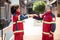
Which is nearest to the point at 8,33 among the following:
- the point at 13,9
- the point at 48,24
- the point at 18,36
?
the point at 18,36

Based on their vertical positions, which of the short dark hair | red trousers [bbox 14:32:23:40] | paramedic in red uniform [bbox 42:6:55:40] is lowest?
red trousers [bbox 14:32:23:40]

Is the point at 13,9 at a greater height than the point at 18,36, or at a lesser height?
greater

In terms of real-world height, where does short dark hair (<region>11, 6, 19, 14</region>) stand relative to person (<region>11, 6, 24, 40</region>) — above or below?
above

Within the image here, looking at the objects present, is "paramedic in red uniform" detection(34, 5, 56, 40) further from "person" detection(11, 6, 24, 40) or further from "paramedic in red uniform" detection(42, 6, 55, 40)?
"person" detection(11, 6, 24, 40)

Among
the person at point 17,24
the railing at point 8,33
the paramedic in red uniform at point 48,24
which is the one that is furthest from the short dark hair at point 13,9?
the paramedic in red uniform at point 48,24

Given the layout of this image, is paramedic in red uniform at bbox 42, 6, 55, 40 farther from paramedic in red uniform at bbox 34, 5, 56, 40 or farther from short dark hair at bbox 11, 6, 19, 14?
short dark hair at bbox 11, 6, 19, 14

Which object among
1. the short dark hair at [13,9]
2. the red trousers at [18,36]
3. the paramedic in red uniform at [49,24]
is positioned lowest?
the red trousers at [18,36]

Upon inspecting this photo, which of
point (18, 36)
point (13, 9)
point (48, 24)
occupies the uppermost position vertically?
point (13, 9)

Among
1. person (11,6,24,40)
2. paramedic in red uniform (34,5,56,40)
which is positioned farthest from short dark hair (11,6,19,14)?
paramedic in red uniform (34,5,56,40)

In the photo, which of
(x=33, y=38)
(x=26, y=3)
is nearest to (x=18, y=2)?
(x=26, y=3)

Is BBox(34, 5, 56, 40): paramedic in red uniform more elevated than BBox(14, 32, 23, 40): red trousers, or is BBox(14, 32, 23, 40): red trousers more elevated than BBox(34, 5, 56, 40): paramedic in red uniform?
BBox(34, 5, 56, 40): paramedic in red uniform

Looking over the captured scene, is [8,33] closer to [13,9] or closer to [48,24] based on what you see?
[13,9]

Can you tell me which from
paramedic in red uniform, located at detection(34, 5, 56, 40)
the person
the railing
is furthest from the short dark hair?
paramedic in red uniform, located at detection(34, 5, 56, 40)

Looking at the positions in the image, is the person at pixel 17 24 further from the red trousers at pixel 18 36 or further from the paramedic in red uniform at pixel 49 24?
the paramedic in red uniform at pixel 49 24
